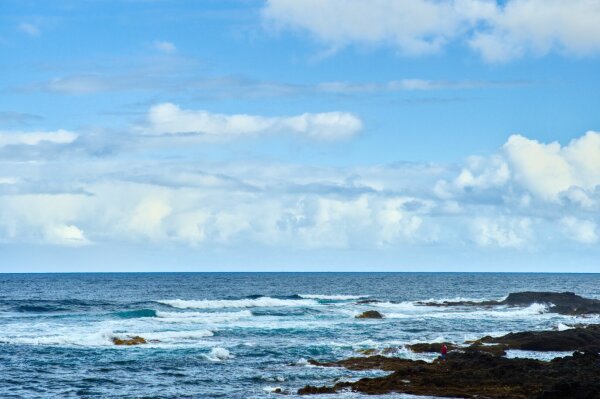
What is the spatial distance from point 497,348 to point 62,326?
33.9m

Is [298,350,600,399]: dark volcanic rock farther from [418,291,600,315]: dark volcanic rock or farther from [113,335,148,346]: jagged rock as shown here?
[418,291,600,315]: dark volcanic rock

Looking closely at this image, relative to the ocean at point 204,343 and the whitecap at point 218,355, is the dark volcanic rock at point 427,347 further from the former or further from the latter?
the whitecap at point 218,355

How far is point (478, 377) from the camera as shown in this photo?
33188mm

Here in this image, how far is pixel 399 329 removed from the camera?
58000 mm

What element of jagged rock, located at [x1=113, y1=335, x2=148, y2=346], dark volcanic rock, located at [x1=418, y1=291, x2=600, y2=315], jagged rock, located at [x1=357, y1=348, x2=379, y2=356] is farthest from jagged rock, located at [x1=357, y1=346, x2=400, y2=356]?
dark volcanic rock, located at [x1=418, y1=291, x2=600, y2=315]

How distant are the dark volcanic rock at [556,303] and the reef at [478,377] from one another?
41253 mm

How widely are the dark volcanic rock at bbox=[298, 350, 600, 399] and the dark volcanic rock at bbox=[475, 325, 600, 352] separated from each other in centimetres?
778

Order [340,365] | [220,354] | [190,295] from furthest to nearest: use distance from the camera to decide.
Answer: [190,295], [220,354], [340,365]

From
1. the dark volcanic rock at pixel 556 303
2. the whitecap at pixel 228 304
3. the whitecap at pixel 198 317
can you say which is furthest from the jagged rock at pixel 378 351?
the whitecap at pixel 228 304

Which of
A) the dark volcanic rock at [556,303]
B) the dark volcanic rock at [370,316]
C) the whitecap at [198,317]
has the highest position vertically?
the dark volcanic rock at [556,303]

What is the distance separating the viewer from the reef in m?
29.5

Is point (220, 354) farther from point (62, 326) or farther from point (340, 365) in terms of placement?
point (62, 326)

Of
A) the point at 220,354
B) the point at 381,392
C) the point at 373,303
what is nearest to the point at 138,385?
the point at 220,354

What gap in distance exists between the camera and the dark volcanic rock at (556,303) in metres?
75.9
